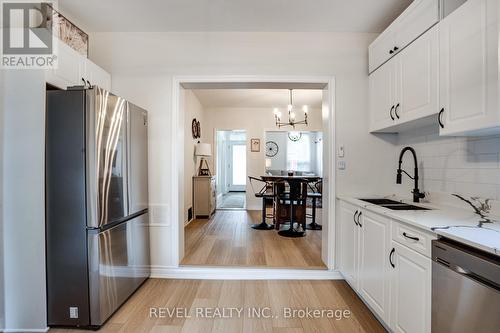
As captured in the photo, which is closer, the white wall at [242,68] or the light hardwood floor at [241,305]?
the light hardwood floor at [241,305]

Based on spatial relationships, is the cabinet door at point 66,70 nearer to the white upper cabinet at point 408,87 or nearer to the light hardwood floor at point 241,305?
the light hardwood floor at point 241,305

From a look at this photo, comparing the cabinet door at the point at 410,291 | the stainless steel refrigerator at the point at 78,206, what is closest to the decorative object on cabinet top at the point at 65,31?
the stainless steel refrigerator at the point at 78,206

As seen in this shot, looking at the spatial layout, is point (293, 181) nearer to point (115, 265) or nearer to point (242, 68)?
point (242, 68)

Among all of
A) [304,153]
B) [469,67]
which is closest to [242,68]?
[469,67]

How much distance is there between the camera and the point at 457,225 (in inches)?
55.0

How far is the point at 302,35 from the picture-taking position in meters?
2.79

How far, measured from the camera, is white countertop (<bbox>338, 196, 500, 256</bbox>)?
1.10 metres

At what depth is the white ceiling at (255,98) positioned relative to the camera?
5219 millimetres

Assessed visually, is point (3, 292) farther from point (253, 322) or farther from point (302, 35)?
point (302, 35)

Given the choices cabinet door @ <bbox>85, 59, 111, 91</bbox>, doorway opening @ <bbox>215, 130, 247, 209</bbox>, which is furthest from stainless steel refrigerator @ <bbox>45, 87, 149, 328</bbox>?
doorway opening @ <bbox>215, 130, 247, 209</bbox>

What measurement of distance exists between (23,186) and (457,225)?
9.11ft

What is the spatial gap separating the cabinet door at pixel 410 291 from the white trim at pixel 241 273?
1091mm

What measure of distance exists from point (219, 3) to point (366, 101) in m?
1.77

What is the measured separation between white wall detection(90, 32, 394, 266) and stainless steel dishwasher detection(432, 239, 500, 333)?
1516 millimetres
